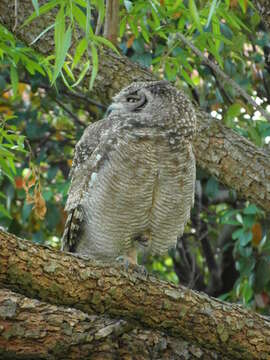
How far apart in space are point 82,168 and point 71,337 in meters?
0.94

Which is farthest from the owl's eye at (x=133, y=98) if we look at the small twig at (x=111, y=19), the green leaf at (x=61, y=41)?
the green leaf at (x=61, y=41)

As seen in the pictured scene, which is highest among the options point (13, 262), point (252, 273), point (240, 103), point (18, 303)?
point (240, 103)

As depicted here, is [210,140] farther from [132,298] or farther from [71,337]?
[71,337]

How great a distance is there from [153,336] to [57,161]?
2.36 meters

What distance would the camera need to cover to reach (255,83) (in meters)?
4.81

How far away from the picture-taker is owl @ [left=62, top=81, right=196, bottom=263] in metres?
3.25

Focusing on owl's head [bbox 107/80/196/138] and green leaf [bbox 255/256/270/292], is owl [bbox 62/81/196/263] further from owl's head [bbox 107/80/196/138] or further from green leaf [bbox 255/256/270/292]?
green leaf [bbox 255/256/270/292]

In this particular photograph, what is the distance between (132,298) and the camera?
2.79 metres

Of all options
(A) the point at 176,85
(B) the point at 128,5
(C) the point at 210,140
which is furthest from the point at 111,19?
(A) the point at 176,85

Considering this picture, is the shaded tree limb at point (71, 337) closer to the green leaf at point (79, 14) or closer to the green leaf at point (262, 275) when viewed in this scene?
the green leaf at point (79, 14)

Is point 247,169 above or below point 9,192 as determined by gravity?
above

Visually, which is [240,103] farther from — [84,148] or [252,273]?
[252,273]

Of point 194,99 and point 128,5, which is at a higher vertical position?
point 128,5

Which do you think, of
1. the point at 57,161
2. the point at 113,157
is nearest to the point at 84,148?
the point at 113,157
